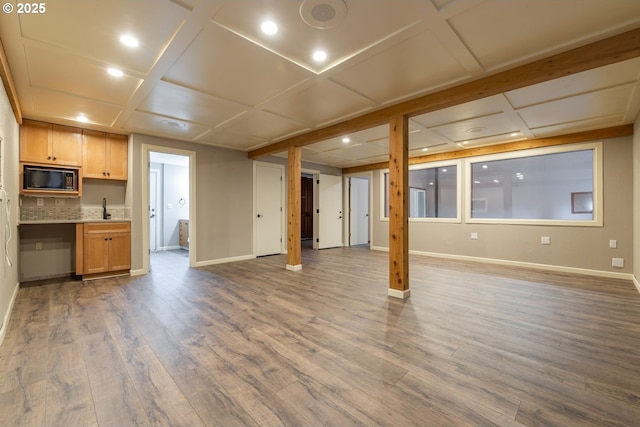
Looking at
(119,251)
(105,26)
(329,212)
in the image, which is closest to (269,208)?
(329,212)

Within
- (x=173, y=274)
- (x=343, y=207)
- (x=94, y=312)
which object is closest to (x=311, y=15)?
(x=94, y=312)

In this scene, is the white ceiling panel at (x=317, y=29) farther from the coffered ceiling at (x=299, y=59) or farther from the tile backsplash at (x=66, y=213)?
the tile backsplash at (x=66, y=213)

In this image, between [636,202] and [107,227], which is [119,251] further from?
[636,202]

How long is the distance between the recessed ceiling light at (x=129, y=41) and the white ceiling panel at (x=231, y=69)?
32 cm

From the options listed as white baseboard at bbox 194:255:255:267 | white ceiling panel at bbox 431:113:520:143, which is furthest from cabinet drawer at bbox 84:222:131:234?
white ceiling panel at bbox 431:113:520:143

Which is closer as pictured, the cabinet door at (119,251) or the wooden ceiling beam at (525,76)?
the wooden ceiling beam at (525,76)

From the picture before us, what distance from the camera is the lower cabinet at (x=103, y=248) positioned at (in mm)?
4016

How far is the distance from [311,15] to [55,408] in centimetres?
276

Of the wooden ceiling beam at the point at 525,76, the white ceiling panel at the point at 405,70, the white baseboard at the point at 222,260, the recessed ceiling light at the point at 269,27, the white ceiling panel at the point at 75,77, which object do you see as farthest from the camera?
the white baseboard at the point at 222,260

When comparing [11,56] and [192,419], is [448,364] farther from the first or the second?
[11,56]

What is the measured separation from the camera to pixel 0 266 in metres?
2.25

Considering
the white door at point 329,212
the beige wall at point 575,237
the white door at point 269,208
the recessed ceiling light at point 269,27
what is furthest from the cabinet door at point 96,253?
the beige wall at point 575,237

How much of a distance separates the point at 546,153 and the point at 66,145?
26.3ft

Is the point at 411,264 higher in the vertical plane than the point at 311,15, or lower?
lower
